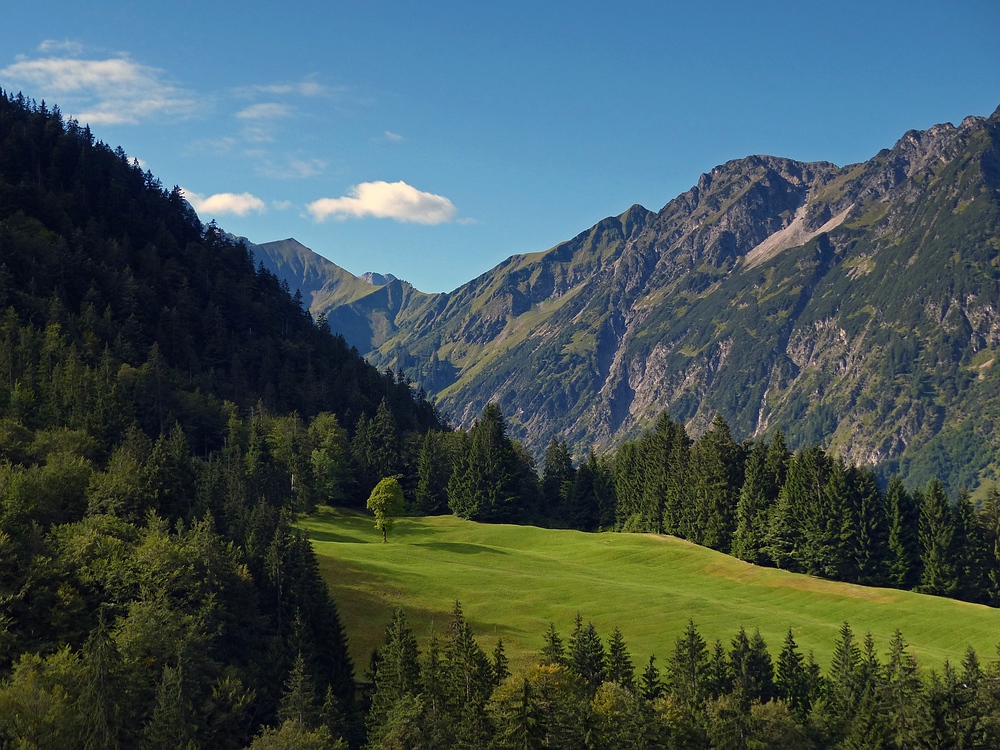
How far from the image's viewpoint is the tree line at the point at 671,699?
53000 mm

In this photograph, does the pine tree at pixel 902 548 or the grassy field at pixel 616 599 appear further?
the pine tree at pixel 902 548

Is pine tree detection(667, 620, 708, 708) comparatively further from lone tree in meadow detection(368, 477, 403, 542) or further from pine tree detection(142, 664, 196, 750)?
lone tree in meadow detection(368, 477, 403, 542)

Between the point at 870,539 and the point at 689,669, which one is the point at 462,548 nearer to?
the point at 689,669

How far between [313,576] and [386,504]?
39.3m

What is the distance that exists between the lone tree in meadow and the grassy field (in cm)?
326

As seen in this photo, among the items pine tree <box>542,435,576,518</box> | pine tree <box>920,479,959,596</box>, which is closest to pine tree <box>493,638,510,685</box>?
pine tree <box>920,479,959,596</box>

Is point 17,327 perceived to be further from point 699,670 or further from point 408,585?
point 699,670

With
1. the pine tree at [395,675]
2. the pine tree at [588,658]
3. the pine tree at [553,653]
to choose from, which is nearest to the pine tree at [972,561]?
the pine tree at [588,658]

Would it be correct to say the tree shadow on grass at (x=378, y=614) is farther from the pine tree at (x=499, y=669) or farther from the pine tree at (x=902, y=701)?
the pine tree at (x=902, y=701)

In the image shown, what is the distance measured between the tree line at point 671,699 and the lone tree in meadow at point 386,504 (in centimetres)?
4761

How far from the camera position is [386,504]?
115 meters

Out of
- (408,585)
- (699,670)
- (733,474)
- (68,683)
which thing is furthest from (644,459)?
(68,683)

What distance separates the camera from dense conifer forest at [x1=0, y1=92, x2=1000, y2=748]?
53.8 m

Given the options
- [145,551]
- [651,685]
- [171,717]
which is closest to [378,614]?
[145,551]
